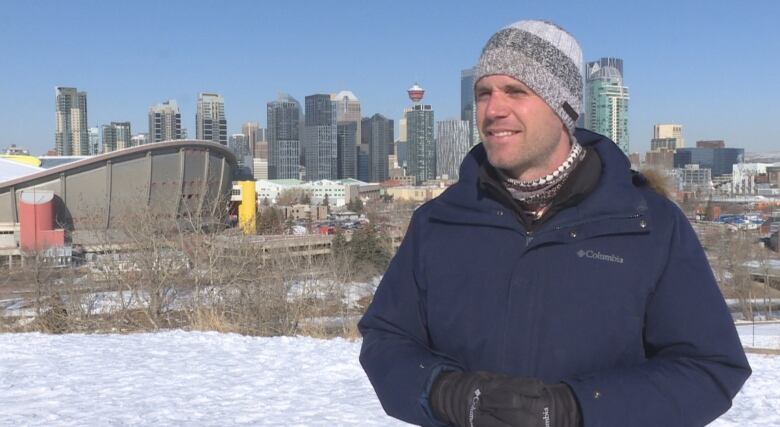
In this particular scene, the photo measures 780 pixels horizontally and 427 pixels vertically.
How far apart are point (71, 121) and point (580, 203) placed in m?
206

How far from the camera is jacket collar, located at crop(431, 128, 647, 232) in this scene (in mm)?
1583

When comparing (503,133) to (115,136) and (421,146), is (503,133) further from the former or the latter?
(115,136)

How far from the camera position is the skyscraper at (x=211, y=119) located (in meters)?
173

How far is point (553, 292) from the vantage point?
1555mm

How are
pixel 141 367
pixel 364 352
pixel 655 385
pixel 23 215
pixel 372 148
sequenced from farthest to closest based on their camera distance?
pixel 372 148
pixel 23 215
pixel 141 367
pixel 364 352
pixel 655 385

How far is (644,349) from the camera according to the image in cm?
161

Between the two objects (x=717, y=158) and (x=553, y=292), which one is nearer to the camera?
(x=553, y=292)

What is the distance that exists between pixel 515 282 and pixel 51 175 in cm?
4759

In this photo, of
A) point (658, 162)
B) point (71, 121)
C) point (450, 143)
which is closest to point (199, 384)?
point (658, 162)

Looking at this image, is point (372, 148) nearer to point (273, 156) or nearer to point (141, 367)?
point (273, 156)

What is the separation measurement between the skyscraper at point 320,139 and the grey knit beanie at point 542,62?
166 metres

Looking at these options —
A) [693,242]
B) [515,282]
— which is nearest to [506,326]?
[515,282]

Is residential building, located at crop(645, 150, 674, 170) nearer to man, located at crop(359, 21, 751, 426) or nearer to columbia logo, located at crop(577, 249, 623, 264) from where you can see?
man, located at crop(359, 21, 751, 426)

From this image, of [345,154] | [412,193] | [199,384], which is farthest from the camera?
[345,154]
